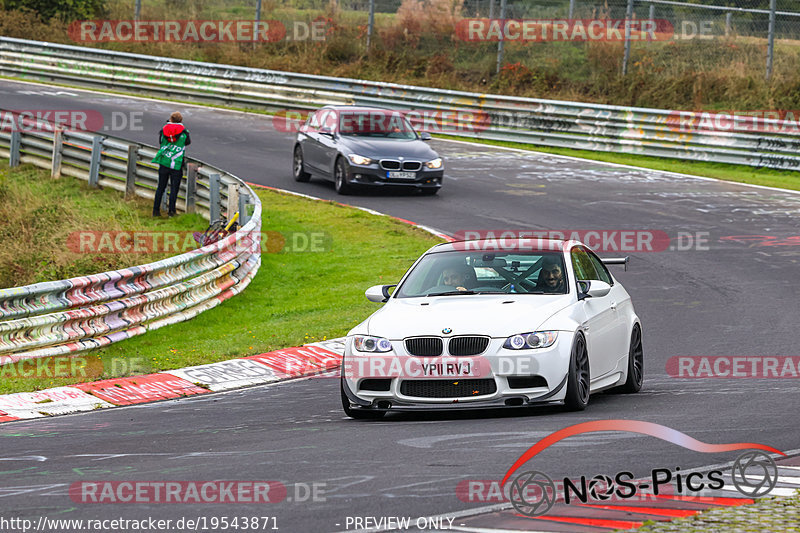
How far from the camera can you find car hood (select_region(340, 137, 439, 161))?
78.1ft

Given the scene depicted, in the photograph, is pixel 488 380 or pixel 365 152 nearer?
pixel 488 380

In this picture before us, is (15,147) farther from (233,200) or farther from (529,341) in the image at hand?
(529,341)

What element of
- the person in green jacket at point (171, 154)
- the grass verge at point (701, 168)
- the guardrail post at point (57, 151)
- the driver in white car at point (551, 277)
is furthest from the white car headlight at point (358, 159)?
the driver in white car at point (551, 277)

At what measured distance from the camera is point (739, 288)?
52.7 feet

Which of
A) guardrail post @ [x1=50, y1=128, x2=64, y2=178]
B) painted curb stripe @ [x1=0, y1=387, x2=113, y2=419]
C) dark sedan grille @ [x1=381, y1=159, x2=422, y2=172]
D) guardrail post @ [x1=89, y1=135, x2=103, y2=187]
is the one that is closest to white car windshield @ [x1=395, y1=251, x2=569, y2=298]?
painted curb stripe @ [x1=0, y1=387, x2=113, y2=419]

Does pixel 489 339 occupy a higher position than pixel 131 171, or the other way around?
pixel 489 339

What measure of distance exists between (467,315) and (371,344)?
30.9 inches

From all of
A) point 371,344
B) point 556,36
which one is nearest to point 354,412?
point 371,344

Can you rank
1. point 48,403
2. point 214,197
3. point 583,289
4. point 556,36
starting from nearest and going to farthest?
point 583,289
point 48,403
point 214,197
point 556,36

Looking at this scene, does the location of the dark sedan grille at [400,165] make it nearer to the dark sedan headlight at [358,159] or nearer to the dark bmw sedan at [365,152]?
the dark bmw sedan at [365,152]

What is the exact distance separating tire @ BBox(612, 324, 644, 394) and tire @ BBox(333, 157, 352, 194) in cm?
A: 1392

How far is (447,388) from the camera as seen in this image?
9.00 m

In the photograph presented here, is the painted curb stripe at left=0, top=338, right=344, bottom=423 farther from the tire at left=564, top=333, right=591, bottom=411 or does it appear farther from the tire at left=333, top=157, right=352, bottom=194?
the tire at left=333, top=157, right=352, bottom=194

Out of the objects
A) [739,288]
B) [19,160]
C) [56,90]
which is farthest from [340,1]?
[739,288]
